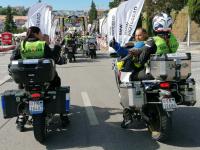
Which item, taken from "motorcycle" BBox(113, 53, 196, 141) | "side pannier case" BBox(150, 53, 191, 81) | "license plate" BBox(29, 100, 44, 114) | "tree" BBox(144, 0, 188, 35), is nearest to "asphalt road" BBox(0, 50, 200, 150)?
"motorcycle" BBox(113, 53, 196, 141)

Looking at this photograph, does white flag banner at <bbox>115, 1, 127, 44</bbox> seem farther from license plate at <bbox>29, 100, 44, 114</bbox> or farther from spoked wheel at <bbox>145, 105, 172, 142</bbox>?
license plate at <bbox>29, 100, 44, 114</bbox>

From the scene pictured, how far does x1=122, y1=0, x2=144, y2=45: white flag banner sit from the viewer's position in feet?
36.7

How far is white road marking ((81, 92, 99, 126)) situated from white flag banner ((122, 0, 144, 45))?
1.74 meters

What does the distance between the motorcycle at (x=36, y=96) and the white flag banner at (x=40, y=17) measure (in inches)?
443

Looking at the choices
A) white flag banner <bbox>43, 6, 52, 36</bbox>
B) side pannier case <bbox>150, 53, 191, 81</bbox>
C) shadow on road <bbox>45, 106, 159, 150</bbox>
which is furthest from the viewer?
white flag banner <bbox>43, 6, 52, 36</bbox>

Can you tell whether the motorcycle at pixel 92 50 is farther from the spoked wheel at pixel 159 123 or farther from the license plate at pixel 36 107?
the license plate at pixel 36 107

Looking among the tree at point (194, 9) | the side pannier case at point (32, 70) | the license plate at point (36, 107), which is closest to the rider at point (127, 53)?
the side pannier case at point (32, 70)

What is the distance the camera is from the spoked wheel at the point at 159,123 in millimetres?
6387

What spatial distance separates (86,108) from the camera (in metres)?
9.51

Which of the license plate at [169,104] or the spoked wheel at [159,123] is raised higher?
the license plate at [169,104]

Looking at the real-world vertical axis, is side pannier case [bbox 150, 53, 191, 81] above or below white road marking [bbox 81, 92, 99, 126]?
above

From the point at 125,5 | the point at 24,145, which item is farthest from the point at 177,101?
the point at 125,5

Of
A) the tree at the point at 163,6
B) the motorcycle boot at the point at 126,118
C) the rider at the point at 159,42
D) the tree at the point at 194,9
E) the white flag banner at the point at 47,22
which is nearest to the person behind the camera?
the rider at the point at 159,42

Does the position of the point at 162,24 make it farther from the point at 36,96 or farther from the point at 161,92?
the point at 36,96
